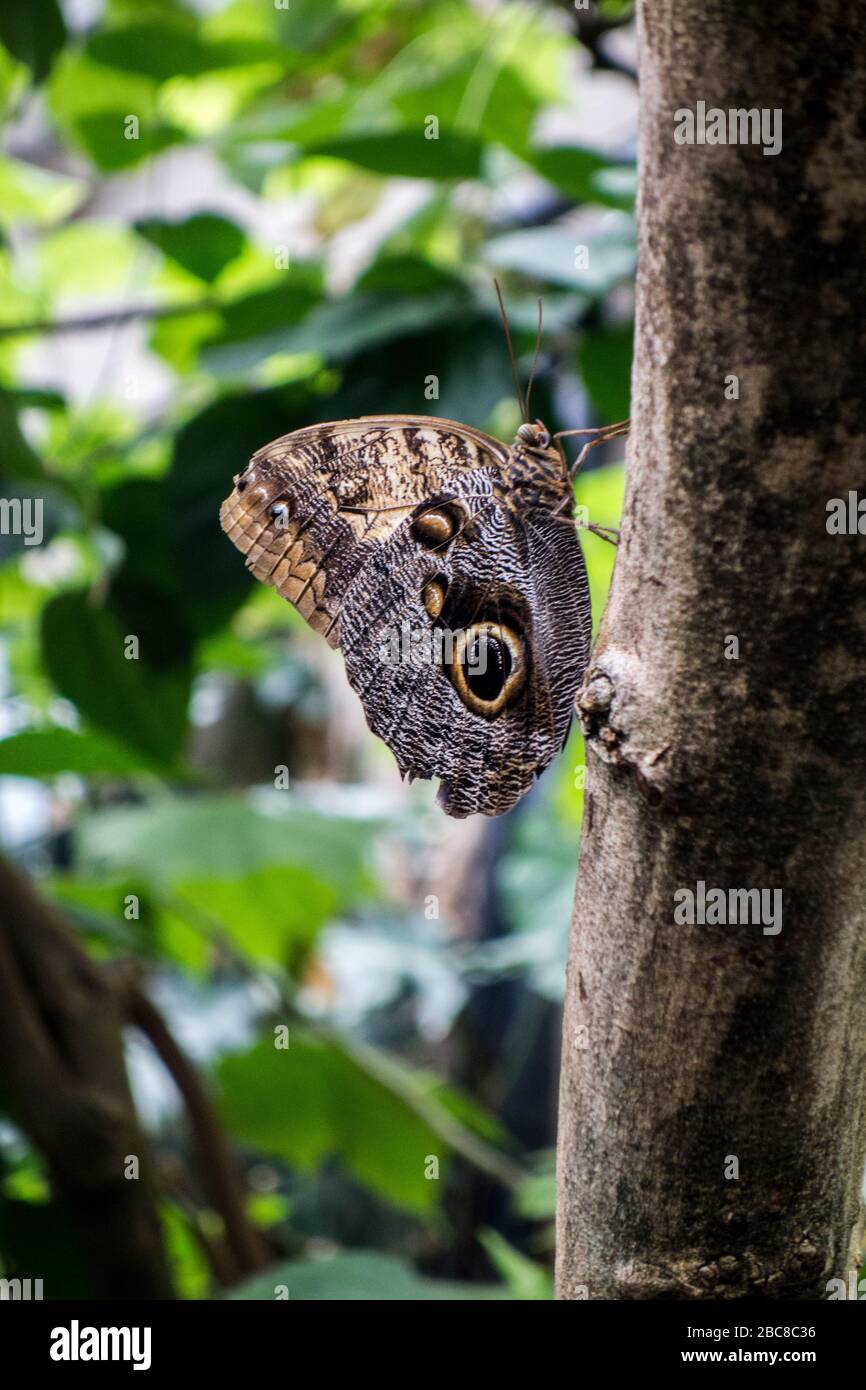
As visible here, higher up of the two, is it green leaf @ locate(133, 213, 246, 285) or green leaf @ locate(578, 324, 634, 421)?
green leaf @ locate(133, 213, 246, 285)

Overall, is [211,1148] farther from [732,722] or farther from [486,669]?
[732,722]

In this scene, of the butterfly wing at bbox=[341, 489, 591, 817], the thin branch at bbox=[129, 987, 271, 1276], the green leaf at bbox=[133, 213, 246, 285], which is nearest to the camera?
the butterfly wing at bbox=[341, 489, 591, 817]

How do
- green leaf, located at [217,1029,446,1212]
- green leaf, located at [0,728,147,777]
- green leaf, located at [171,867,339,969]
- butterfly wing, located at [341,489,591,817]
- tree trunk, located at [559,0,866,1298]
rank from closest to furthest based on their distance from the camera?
tree trunk, located at [559,0,866,1298] < butterfly wing, located at [341,489,591,817] < green leaf, located at [0,728,147,777] < green leaf, located at [217,1029,446,1212] < green leaf, located at [171,867,339,969]

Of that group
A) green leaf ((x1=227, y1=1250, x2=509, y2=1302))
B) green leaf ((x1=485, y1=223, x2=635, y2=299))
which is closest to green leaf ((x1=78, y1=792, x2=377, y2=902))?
green leaf ((x1=227, y1=1250, x2=509, y2=1302))

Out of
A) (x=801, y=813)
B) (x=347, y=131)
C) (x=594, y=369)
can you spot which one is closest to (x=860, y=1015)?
(x=801, y=813)

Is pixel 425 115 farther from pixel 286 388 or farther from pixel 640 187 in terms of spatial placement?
pixel 640 187

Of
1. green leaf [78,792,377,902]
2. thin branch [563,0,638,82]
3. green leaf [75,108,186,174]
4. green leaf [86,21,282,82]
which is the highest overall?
green leaf [86,21,282,82]

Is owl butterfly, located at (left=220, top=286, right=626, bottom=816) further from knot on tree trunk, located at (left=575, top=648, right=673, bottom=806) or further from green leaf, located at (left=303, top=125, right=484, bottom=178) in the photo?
green leaf, located at (left=303, top=125, right=484, bottom=178)
